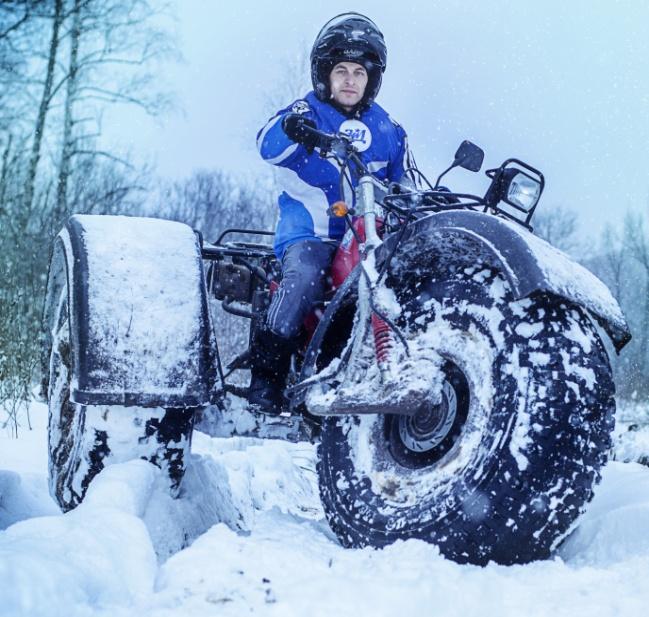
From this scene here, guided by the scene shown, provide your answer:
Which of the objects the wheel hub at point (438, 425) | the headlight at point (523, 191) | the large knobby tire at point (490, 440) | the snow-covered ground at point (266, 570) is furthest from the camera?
the headlight at point (523, 191)

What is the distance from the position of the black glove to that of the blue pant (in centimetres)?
53

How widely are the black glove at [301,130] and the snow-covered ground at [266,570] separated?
1238 mm

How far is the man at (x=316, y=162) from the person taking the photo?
8.63 feet

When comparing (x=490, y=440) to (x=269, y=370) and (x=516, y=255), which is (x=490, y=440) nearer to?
(x=516, y=255)

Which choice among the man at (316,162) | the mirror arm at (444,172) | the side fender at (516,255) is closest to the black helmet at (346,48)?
the man at (316,162)

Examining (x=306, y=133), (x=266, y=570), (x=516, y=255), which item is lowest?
(x=266, y=570)

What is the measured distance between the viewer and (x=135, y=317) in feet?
7.03

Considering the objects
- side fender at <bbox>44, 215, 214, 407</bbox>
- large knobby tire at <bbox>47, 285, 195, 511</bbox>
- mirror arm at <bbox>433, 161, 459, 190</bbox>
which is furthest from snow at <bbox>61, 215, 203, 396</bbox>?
mirror arm at <bbox>433, 161, 459, 190</bbox>

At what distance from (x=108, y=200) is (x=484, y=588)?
17.0 metres

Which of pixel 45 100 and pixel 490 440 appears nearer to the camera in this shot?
pixel 490 440

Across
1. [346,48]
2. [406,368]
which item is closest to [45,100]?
[346,48]

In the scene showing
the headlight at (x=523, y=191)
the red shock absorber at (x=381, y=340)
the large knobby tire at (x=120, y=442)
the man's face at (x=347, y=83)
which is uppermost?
the man's face at (x=347, y=83)

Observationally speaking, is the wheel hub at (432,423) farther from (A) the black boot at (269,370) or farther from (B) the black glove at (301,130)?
(B) the black glove at (301,130)

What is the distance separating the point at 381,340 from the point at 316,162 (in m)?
1.17
